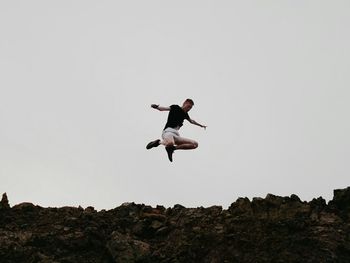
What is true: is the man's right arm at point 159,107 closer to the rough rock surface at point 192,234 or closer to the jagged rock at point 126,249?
the rough rock surface at point 192,234

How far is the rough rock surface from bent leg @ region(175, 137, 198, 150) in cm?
220

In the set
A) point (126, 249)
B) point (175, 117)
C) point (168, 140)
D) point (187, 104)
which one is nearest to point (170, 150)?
point (168, 140)

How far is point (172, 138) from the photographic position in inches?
780

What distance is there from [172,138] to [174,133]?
25 centimetres

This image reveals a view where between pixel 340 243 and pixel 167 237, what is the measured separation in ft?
17.5

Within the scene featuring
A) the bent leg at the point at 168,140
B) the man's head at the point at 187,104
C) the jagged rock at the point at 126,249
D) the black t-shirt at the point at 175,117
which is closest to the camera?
the jagged rock at the point at 126,249

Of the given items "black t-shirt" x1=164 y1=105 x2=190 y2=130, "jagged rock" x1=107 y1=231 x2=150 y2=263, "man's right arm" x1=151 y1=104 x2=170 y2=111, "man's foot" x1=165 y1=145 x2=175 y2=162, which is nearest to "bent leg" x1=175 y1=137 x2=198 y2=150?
"man's foot" x1=165 y1=145 x2=175 y2=162

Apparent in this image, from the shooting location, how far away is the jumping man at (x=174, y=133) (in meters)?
19.8

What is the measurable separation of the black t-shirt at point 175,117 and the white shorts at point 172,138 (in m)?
0.20

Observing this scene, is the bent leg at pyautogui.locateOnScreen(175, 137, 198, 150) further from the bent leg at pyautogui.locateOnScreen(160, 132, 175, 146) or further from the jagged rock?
the jagged rock

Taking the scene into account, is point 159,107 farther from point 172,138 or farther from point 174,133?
point 172,138

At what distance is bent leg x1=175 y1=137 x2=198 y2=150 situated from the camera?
20.0 metres

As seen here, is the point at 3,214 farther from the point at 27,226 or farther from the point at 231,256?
the point at 231,256

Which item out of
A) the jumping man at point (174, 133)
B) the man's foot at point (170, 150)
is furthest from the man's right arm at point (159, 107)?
the man's foot at point (170, 150)
